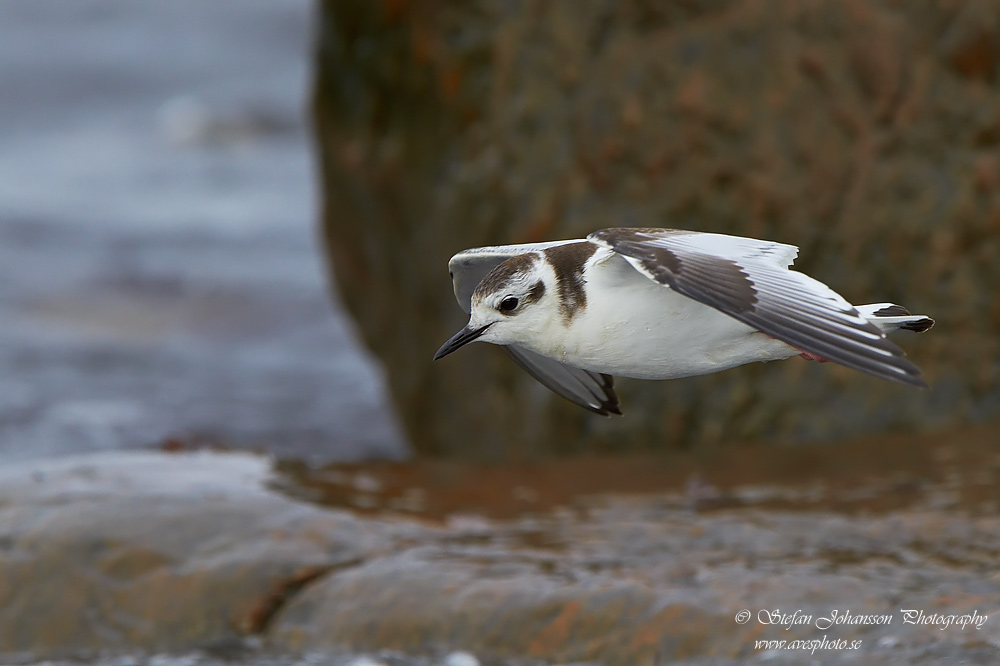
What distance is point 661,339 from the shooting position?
4.61 metres

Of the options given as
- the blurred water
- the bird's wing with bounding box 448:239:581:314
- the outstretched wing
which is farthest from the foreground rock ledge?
the blurred water

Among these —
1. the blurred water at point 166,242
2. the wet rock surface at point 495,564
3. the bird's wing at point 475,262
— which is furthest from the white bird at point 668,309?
the blurred water at point 166,242

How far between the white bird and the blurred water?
6.63 metres

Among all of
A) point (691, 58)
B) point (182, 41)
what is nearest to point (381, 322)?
point (691, 58)

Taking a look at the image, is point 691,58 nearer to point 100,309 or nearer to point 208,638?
point 208,638

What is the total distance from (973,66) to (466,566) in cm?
476

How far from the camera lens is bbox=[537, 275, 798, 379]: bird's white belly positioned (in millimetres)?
4594

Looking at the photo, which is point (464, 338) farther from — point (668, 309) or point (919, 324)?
point (919, 324)

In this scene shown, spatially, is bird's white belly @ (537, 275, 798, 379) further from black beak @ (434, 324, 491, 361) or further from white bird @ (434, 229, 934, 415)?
black beak @ (434, 324, 491, 361)

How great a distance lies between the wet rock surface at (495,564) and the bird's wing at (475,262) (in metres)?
1.35

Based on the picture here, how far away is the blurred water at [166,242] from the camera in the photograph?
12916 mm

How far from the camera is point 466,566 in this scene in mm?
6148

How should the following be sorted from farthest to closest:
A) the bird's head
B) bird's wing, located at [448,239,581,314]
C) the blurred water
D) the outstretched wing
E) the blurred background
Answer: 1. the blurred water
2. the blurred background
3. the outstretched wing
4. bird's wing, located at [448,239,581,314]
5. the bird's head

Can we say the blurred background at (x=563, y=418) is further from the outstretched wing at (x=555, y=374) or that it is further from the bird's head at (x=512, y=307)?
the bird's head at (x=512, y=307)
